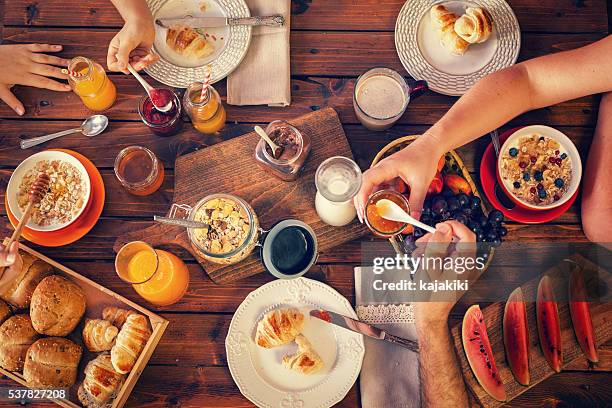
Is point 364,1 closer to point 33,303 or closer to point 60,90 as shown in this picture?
point 60,90

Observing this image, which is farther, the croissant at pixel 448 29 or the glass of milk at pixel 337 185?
the croissant at pixel 448 29

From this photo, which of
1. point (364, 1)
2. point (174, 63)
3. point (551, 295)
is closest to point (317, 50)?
point (364, 1)

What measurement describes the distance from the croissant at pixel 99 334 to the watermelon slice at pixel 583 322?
117 centimetres

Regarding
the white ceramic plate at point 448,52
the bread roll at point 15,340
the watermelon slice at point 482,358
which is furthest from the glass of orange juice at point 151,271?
the white ceramic plate at point 448,52

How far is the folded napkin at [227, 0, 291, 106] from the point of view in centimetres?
144

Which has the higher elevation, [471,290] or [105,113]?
[105,113]

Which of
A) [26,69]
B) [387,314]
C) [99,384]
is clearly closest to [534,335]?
[387,314]

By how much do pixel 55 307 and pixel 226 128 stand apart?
0.66 meters

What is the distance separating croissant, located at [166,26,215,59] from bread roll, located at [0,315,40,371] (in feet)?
2.79

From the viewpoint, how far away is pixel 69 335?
1.30 m

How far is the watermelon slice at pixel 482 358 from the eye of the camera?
1.23 meters

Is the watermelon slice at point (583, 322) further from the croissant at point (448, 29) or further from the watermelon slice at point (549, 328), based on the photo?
the croissant at point (448, 29)

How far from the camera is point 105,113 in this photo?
1457 mm

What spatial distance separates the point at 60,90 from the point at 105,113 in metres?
0.14
